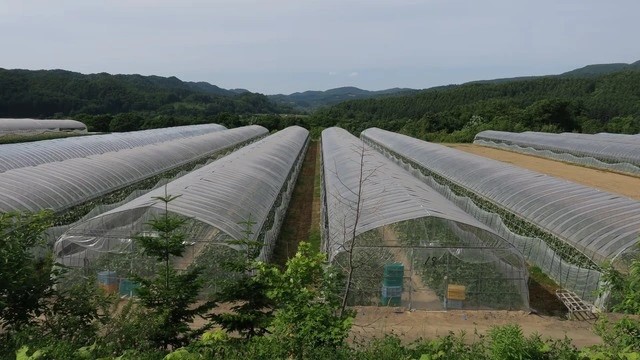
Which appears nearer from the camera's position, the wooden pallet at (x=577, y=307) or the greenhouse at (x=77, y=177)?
the wooden pallet at (x=577, y=307)

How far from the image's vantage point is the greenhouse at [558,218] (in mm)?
12312

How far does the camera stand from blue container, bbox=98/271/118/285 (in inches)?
465

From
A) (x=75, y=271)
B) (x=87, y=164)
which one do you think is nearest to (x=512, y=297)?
(x=75, y=271)

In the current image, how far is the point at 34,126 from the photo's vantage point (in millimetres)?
58844

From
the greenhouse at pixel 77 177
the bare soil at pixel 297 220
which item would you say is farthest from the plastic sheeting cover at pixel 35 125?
the bare soil at pixel 297 220

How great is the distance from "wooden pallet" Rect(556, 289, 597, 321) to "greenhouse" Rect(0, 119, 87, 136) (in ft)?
191

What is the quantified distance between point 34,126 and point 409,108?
79.5 meters

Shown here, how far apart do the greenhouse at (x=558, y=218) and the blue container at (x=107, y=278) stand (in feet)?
36.1

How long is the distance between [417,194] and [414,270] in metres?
3.33

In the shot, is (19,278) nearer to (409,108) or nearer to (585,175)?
(585,175)

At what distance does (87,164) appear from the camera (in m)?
20.5

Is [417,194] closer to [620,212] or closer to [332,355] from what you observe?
[620,212]

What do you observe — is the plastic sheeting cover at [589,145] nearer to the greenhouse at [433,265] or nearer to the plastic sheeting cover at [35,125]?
the greenhouse at [433,265]

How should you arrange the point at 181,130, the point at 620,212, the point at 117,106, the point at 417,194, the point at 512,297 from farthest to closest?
the point at 117,106 → the point at 181,130 → the point at 417,194 → the point at 620,212 → the point at 512,297
